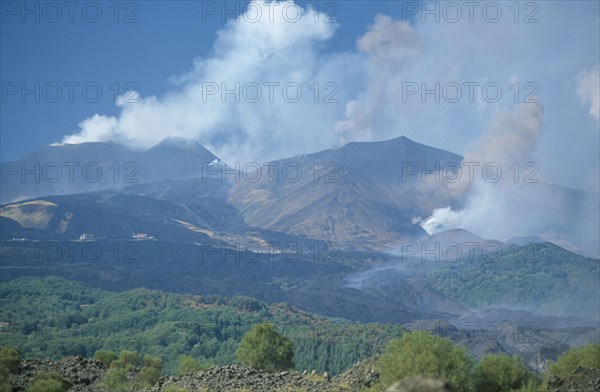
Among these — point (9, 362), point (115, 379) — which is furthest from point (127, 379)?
point (9, 362)

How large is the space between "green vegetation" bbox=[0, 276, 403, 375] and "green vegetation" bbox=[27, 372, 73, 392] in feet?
197

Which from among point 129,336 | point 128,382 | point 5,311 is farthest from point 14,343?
point 128,382

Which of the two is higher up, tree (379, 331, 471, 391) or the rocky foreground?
tree (379, 331, 471, 391)

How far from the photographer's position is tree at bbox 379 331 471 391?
38625 millimetres

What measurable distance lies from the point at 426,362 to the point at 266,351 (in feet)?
80.0

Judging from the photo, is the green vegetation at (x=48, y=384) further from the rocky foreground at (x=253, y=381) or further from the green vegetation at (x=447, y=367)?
the green vegetation at (x=447, y=367)

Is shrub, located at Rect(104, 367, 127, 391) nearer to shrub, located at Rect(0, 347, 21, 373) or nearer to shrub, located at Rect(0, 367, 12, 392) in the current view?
shrub, located at Rect(0, 347, 21, 373)

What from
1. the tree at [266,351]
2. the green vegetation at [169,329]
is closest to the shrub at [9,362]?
the tree at [266,351]

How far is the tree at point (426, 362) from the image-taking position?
3862cm

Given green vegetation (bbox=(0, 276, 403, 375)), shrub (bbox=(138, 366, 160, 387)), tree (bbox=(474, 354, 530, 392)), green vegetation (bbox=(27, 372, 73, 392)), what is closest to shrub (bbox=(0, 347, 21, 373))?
green vegetation (bbox=(27, 372, 73, 392))

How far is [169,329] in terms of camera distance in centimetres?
13912

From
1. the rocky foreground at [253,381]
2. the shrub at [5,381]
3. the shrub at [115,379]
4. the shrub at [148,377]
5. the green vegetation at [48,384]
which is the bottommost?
the shrub at [148,377]

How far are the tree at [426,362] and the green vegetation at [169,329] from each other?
66953mm

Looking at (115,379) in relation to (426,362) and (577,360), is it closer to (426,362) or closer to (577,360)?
(426,362)
